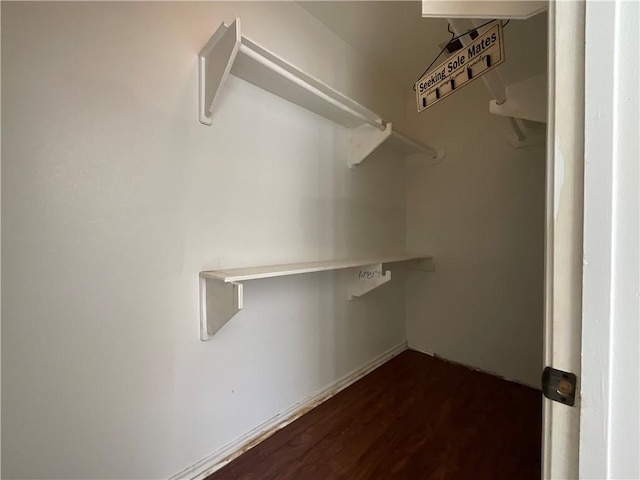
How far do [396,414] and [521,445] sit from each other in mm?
567

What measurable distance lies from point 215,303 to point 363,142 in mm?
1273

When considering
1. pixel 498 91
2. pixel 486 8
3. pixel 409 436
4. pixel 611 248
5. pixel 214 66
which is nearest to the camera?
pixel 611 248

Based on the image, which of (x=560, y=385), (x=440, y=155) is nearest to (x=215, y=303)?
(x=560, y=385)

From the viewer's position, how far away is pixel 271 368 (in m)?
1.46

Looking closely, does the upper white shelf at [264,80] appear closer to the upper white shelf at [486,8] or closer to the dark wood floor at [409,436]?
the upper white shelf at [486,8]

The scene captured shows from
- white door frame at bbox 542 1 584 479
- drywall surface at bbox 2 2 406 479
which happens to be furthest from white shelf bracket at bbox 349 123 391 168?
white door frame at bbox 542 1 584 479

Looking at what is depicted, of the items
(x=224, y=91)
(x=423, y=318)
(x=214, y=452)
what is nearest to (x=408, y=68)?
(x=224, y=91)

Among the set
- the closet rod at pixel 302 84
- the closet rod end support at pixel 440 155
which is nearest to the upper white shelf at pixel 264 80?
the closet rod at pixel 302 84

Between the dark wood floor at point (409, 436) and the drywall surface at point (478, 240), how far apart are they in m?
0.32

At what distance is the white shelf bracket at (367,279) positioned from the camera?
1.76 m

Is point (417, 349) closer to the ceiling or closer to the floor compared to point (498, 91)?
closer to the floor

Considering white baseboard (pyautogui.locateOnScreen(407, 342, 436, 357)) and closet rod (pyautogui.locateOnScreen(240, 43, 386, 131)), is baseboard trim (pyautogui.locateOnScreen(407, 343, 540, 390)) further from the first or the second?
closet rod (pyautogui.locateOnScreen(240, 43, 386, 131))

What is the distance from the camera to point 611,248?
0.39m

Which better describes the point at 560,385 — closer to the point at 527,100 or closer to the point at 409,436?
the point at 409,436
